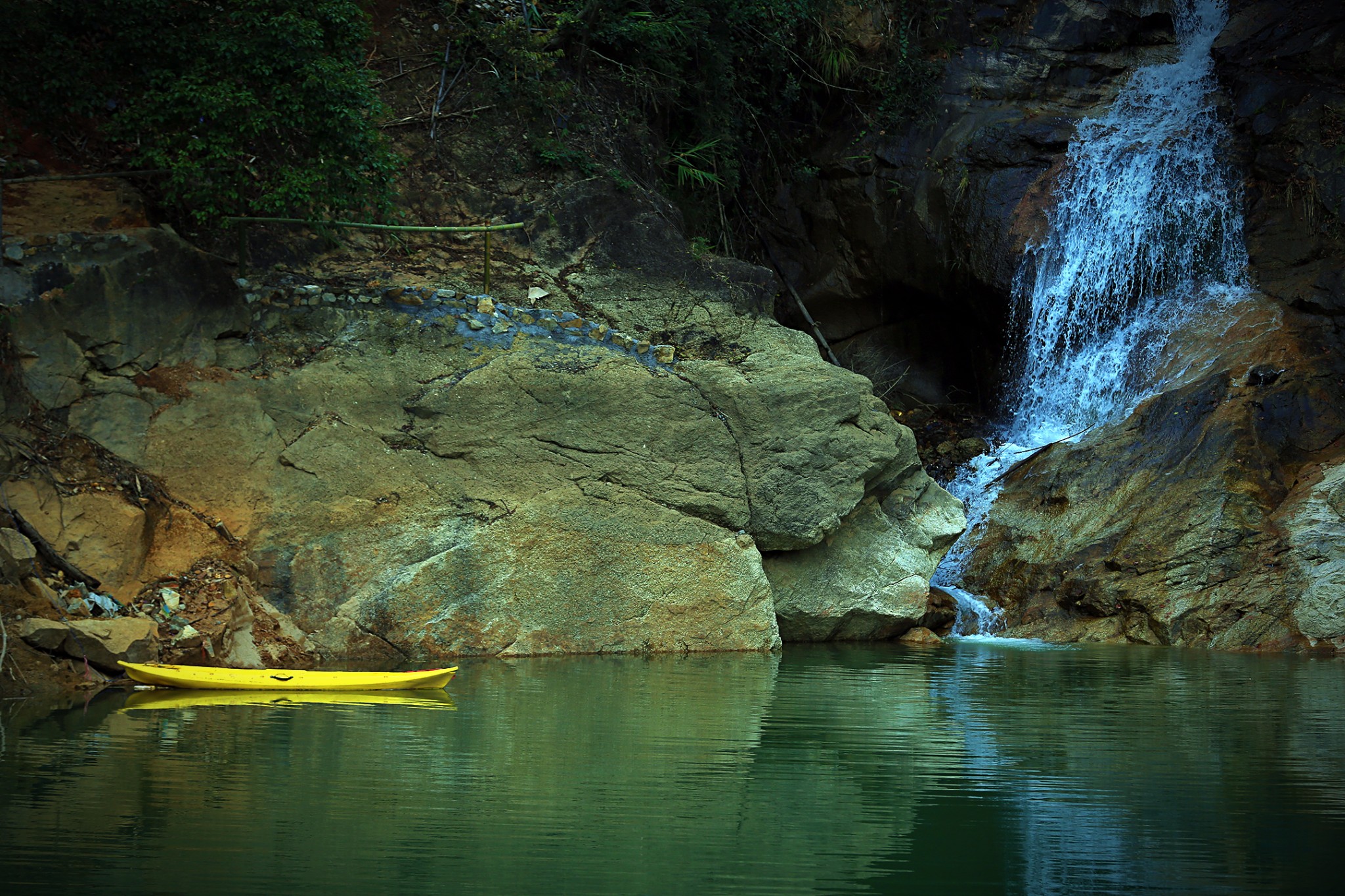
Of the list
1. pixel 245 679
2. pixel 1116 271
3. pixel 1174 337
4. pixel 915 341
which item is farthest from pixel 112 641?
pixel 915 341

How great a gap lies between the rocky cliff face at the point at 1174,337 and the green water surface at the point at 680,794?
4.64 meters

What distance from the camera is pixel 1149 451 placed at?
14.8 metres

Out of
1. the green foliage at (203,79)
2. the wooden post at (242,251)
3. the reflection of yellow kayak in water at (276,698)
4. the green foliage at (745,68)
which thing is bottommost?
the reflection of yellow kayak in water at (276,698)

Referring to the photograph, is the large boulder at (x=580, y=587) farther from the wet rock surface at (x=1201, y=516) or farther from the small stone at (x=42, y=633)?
the wet rock surface at (x=1201, y=516)

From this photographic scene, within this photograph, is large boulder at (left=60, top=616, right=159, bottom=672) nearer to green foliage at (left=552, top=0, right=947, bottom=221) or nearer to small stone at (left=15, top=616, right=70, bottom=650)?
small stone at (left=15, top=616, right=70, bottom=650)

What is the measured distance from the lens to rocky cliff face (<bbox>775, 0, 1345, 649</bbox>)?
13.4 metres

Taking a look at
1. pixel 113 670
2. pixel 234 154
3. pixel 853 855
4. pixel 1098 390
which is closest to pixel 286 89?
pixel 234 154

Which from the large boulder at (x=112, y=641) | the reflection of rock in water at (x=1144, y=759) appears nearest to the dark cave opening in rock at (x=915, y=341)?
the reflection of rock in water at (x=1144, y=759)

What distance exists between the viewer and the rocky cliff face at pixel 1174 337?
1338 centimetres

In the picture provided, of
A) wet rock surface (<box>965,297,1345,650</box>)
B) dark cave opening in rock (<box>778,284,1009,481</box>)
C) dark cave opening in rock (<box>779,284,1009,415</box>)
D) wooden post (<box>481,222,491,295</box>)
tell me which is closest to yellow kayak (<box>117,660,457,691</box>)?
wooden post (<box>481,222,491,295</box>)

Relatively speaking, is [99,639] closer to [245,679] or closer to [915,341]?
[245,679]

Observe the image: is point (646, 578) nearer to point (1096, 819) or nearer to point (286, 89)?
point (286, 89)

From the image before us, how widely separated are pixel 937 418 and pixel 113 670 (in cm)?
1363

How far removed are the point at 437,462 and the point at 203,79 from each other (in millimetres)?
3843
